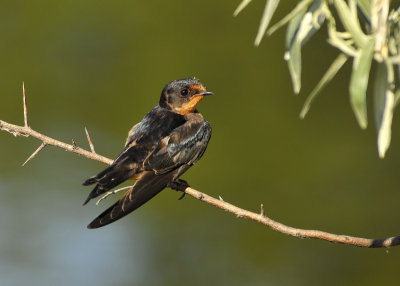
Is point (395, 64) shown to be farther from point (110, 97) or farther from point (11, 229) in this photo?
point (11, 229)

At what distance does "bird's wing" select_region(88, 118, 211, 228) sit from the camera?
362 centimetres

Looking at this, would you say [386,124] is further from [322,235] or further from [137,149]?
[137,149]

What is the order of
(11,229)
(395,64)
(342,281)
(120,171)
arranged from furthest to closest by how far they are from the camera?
1. (11,229)
2. (342,281)
3. (120,171)
4. (395,64)

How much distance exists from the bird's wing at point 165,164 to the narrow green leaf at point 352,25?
1530 millimetres

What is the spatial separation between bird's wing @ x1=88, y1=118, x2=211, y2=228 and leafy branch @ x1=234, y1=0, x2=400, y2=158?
142 cm

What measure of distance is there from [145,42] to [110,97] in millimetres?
503

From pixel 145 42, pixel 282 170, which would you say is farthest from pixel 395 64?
pixel 145 42

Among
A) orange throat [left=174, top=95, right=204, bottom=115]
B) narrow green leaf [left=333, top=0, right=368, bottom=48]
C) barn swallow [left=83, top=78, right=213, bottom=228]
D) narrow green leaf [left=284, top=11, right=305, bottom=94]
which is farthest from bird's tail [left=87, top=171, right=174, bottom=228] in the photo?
narrow green leaf [left=333, top=0, right=368, bottom=48]

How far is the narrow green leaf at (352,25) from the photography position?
2338 millimetres

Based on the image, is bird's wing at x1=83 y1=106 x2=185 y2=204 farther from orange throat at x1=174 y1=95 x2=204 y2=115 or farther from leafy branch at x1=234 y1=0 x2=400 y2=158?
leafy branch at x1=234 y1=0 x2=400 y2=158

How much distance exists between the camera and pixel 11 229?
6234 millimetres

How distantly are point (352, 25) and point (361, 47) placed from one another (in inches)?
4.7

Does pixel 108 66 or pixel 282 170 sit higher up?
pixel 108 66

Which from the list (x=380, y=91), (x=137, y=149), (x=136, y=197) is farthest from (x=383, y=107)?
(x=137, y=149)
